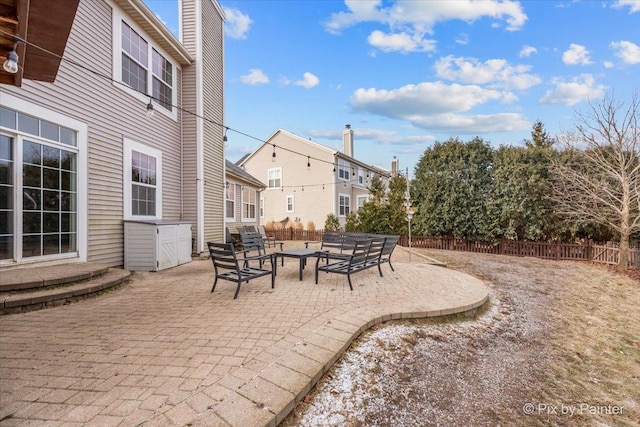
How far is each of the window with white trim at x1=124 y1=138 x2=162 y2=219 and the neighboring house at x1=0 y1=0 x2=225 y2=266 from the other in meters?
0.03

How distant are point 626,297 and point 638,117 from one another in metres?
7.42

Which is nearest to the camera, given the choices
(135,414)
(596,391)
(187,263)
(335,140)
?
(135,414)

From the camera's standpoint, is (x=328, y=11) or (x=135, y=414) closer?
(x=135, y=414)

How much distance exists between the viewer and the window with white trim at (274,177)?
24250 mm

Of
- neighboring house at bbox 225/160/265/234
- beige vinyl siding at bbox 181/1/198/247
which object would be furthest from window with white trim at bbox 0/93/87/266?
neighboring house at bbox 225/160/265/234

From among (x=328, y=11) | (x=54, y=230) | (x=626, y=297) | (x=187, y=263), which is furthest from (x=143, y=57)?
(x=626, y=297)

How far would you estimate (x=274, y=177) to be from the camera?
24500 millimetres

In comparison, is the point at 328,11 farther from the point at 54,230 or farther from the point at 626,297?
the point at 626,297

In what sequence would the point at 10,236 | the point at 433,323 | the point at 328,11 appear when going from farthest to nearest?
the point at 328,11
the point at 10,236
the point at 433,323

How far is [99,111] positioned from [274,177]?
707 inches

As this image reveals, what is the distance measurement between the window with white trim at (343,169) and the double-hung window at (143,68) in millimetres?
15026

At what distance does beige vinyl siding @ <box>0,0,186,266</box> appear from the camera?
5.81m

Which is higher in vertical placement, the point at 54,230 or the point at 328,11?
the point at 328,11

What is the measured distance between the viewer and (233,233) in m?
13.4
